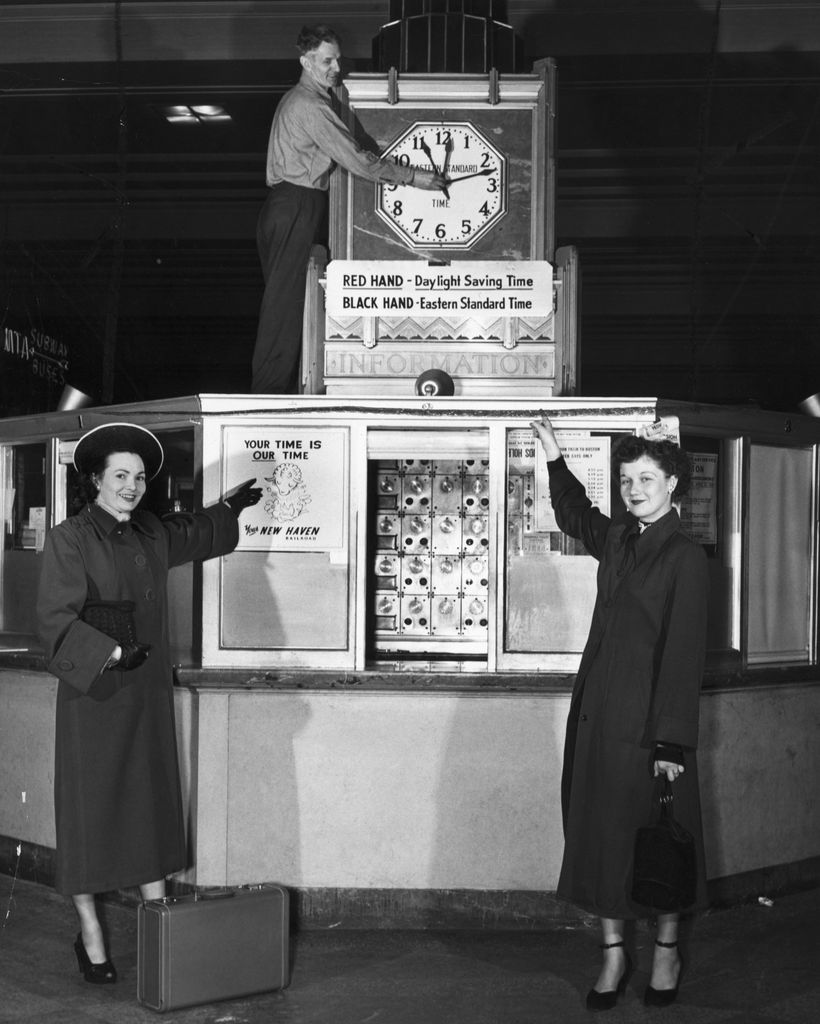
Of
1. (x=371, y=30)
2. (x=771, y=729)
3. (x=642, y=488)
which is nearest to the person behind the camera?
(x=642, y=488)

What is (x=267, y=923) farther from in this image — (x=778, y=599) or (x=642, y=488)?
(x=778, y=599)

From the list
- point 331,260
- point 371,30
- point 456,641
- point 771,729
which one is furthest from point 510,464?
point 371,30

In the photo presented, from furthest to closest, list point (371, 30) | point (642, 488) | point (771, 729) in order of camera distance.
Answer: point (371, 30) → point (771, 729) → point (642, 488)

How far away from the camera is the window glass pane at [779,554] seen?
5809mm

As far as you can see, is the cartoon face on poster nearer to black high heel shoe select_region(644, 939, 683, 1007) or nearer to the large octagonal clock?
the large octagonal clock

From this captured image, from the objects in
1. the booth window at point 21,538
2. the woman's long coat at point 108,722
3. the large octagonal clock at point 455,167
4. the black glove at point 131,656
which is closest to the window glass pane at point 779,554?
the large octagonal clock at point 455,167

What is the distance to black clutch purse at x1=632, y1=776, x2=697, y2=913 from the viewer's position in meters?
3.92

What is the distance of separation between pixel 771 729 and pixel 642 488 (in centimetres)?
195

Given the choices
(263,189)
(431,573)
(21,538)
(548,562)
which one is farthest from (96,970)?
(263,189)

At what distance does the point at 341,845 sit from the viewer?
17.3 feet

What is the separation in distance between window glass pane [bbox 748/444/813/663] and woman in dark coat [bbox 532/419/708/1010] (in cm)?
165

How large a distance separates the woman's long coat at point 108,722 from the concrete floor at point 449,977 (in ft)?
1.50

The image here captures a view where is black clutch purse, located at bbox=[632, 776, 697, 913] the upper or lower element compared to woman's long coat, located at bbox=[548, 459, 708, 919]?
lower

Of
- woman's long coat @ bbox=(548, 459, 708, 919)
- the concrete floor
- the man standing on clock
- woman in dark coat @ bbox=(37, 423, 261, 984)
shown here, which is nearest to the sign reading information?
the man standing on clock
